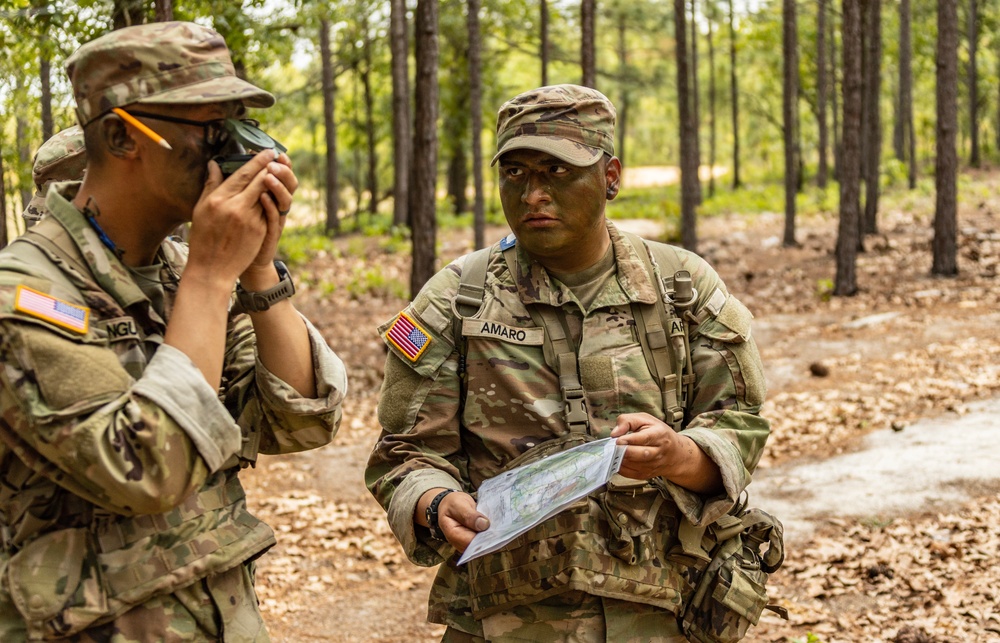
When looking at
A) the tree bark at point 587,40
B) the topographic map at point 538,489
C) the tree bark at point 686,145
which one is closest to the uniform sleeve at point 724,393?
the topographic map at point 538,489

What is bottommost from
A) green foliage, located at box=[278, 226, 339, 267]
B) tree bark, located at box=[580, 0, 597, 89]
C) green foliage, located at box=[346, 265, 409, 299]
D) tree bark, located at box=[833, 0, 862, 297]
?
green foliage, located at box=[346, 265, 409, 299]

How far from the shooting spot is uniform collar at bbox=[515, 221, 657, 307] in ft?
8.84

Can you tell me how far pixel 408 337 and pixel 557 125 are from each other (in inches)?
28.3

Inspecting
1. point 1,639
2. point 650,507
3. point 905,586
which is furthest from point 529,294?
point 905,586

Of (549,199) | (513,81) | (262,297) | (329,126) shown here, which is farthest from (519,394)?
(513,81)

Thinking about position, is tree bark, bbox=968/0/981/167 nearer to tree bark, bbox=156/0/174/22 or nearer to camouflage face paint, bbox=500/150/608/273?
tree bark, bbox=156/0/174/22

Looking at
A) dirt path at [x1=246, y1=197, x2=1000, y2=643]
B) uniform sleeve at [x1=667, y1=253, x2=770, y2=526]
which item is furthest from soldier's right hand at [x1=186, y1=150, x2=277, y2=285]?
dirt path at [x1=246, y1=197, x2=1000, y2=643]

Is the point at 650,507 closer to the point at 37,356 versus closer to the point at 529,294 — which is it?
the point at 529,294

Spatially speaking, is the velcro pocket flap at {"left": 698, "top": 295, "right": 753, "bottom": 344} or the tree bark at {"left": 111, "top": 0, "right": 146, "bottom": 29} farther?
the tree bark at {"left": 111, "top": 0, "right": 146, "bottom": 29}

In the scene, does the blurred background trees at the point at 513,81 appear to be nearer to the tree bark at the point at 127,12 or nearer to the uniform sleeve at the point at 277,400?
the tree bark at the point at 127,12

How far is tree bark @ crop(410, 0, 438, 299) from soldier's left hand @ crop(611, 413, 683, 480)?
8.09 meters

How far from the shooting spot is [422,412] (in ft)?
8.75

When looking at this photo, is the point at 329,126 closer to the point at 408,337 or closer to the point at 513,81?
the point at 408,337

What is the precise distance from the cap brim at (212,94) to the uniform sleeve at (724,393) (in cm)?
139
